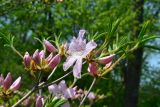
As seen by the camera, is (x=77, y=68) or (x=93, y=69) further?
(x=93, y=69)

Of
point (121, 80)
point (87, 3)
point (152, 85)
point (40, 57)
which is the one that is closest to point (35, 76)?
point (40, 57)

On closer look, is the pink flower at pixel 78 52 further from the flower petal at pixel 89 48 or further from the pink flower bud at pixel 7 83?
the pink flower bud at pixel 7 83

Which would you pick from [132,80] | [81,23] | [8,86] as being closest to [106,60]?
[8,86]

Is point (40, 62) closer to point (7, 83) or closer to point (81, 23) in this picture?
point (7, 83)

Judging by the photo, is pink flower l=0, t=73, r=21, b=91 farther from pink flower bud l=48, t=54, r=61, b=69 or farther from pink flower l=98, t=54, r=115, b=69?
pink flower l=98, t=54, r=115, b=69

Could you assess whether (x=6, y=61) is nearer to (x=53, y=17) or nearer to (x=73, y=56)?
(x=53, y=17)

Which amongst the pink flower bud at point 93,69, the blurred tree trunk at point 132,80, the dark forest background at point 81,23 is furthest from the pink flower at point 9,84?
the blurred tree trunk at point 132,80

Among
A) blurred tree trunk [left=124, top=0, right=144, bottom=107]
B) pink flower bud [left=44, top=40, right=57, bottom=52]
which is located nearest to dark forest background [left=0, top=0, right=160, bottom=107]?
blurred tree trunk [left=124, top=0, right=144, bottom=107]

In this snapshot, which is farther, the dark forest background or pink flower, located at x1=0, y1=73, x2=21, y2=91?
the dark forest background
